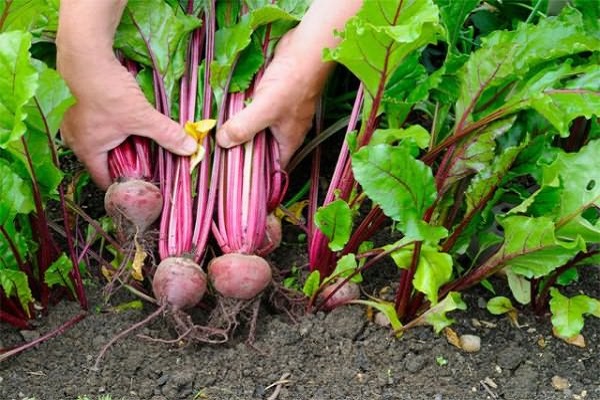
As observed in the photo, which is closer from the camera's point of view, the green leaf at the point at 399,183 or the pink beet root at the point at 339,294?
the green leaf at the point at 399,183

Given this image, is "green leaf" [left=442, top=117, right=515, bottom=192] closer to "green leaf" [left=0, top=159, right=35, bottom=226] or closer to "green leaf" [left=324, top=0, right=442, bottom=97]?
"green leaf" [left=324, top=0, right=442, bottom=97]

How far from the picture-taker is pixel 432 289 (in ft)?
5.22

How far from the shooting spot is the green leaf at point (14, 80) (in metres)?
1.46

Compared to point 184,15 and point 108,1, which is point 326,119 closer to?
point 184,15

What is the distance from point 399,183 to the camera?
153 centimetres

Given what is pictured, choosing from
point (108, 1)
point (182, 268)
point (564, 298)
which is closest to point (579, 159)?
point (564, 298)

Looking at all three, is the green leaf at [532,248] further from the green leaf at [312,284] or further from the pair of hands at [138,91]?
the pair of hands at [138,91]

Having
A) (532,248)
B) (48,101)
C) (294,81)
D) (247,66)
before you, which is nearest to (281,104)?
(294,81)

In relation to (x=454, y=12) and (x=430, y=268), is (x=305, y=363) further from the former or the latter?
(x=454, y=12)

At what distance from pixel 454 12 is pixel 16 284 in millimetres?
1076

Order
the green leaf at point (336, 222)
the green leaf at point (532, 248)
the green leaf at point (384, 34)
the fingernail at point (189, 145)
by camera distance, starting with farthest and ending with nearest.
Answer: the fingernail at point (189, 145)
the green leaf at point (336, 222)
the green leaf at point (532, 248)
the green leaf at point (384, 34)

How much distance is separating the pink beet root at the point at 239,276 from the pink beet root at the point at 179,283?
4 centimetres

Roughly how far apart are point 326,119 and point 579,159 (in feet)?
2.59

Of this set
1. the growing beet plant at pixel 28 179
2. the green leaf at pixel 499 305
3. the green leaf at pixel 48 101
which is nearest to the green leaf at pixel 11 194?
the growing beet plant at pixel 28 179
